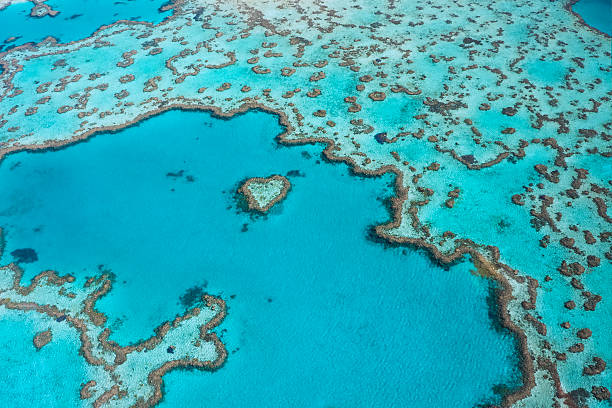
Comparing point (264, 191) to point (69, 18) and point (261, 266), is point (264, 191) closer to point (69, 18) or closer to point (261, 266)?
point (261, 266)

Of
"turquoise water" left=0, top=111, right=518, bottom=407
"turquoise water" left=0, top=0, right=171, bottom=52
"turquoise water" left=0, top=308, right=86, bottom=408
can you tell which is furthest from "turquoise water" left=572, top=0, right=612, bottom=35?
"turquoise water" left=0, top=308, right=86, bottom=408

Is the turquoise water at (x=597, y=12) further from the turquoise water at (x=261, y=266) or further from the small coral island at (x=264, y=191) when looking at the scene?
the small coral island at (x=264, y=191)

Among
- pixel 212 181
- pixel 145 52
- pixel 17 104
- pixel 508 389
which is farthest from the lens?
pixel 145 52

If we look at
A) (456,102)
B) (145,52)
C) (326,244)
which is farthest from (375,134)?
(145,52)

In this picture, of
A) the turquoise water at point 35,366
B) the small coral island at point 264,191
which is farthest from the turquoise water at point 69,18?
the turquoise water at point 35,366

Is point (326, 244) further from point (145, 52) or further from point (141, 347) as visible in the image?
point (145, 52)

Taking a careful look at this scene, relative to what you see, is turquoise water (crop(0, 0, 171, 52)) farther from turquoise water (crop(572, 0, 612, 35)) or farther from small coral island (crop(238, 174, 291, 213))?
turquoise water (crop(572, 0, 612, 35))
